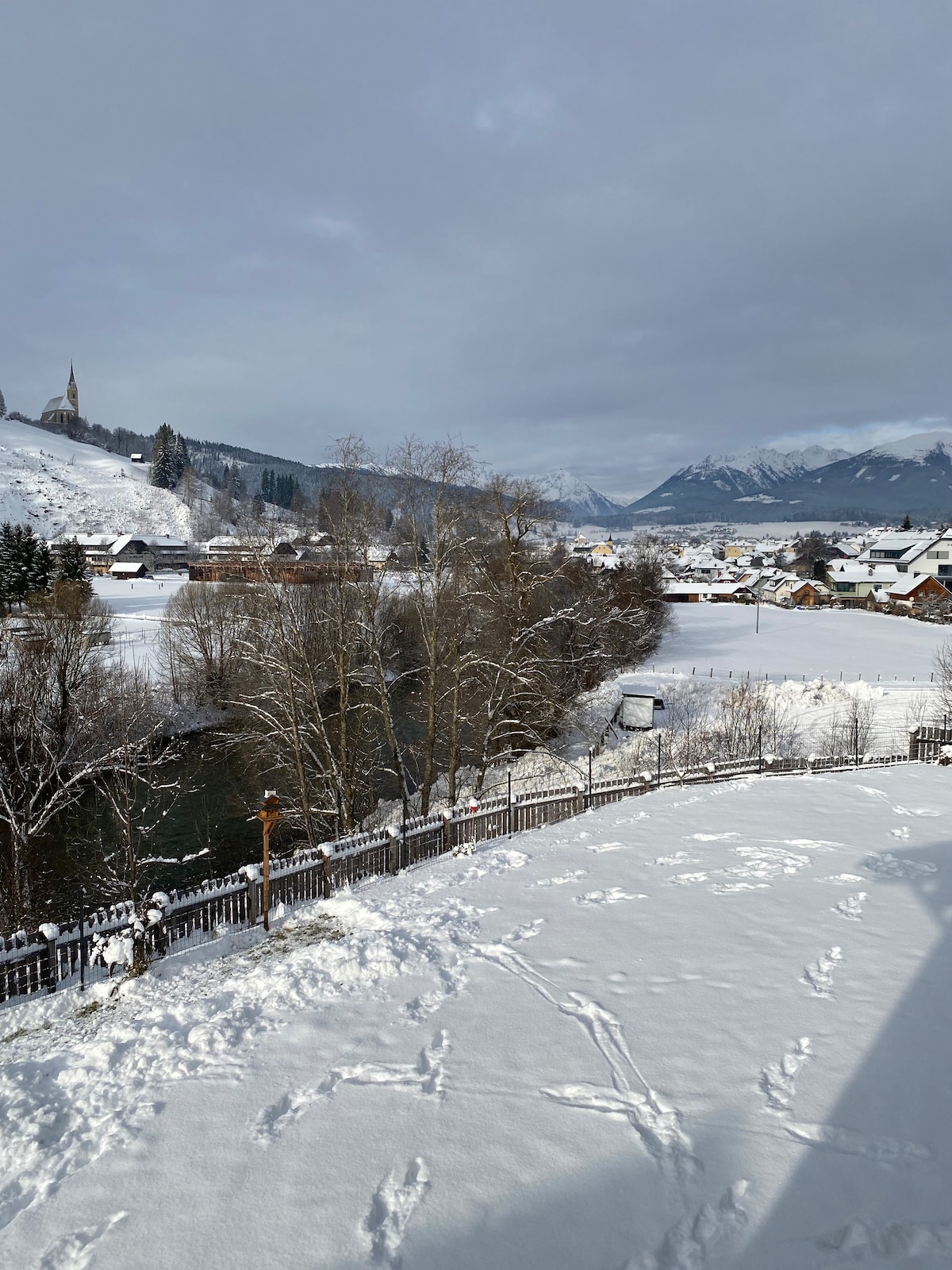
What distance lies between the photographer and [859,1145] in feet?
15.2

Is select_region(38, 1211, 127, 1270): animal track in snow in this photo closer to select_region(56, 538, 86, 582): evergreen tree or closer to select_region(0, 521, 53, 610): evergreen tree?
select_region(56, 538, 86, 582): evergreen tree

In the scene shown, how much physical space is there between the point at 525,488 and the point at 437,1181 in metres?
20.9

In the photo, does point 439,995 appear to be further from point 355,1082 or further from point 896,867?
point 896,867

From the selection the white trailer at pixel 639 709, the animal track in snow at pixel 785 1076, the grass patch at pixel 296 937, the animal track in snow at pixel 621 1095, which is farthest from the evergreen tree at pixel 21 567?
the animal track in snow at pixel 785 1076

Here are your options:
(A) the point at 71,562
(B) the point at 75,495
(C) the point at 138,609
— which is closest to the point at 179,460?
(B) the point at 75,495

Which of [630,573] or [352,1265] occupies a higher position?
[630,573]

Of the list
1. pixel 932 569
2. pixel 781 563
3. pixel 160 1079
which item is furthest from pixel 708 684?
pixel 781 563

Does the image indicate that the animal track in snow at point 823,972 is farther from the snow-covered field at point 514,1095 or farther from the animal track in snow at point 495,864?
the animal track in snow at point 495,864

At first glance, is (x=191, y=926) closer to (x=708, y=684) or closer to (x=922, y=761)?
(x=922, y=761)

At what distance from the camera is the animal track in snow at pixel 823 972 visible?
6605mm

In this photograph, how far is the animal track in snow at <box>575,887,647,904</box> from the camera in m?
9.16

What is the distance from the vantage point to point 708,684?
37.7 meters

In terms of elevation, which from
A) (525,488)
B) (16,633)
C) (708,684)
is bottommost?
(708,684)

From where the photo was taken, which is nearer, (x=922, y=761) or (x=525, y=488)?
(x=922, y=761)
